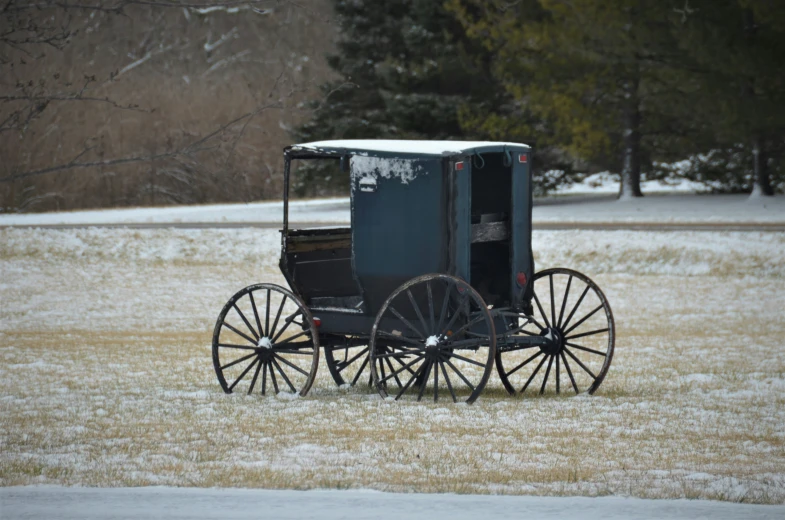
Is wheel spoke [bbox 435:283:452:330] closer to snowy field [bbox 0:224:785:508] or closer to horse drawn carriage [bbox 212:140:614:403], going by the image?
horse drawn carriage [bbox 212:140:614:403]

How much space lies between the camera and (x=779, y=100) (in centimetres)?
3341

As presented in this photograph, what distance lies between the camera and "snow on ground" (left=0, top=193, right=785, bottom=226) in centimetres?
3189

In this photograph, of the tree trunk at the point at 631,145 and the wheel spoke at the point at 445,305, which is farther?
the tree trunk at the point at 631,145

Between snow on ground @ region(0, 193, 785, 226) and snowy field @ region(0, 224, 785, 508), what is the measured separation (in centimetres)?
1290

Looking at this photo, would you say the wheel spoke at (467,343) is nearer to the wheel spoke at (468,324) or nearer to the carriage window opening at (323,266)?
the wheel spoke at (468,324)

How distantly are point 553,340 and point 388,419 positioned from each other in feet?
7.12

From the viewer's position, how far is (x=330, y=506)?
6352 millimetres

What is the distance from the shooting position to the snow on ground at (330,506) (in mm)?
6203

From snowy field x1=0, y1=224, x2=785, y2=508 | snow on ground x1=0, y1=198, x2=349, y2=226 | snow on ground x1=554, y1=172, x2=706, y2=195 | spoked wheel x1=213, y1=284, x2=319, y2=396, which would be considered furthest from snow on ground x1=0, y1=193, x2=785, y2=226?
spoked wheel x1=213, y1=284, x2=319, y2=396

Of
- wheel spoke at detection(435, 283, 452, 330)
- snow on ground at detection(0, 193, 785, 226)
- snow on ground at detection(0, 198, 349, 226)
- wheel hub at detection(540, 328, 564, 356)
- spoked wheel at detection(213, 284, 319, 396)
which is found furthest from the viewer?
snow on ground at detection(0, 198, 349, 226)

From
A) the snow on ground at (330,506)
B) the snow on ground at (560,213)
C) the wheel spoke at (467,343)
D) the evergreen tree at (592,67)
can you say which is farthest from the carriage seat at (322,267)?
the evergreen tree at (592,67)

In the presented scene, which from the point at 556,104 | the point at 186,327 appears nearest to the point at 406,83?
the point at 556,104

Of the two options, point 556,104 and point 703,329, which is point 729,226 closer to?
point 556,104

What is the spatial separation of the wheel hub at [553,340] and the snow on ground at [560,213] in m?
19.7
